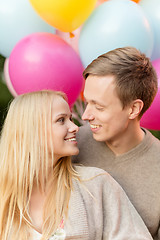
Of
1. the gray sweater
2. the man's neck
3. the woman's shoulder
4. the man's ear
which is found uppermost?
the man's ear

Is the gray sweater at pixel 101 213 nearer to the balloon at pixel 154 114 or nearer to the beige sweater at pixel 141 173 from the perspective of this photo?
the beige sweater at pixel 141 173

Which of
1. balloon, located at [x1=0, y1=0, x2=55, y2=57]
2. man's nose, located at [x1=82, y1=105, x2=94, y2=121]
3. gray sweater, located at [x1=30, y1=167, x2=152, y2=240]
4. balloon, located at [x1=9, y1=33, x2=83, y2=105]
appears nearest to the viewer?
gray sweater, located at [x1=30, y1=167, x2=152, y2=240]

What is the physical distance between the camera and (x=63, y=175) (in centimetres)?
184

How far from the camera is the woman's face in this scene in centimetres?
176

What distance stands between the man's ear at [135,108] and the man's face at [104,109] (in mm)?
19

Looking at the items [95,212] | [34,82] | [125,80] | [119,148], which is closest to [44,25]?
[34,82]

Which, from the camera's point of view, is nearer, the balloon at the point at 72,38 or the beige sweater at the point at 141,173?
the beige sweater at the point at 141,173

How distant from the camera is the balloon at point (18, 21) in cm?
215

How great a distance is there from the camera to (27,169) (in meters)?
1.79

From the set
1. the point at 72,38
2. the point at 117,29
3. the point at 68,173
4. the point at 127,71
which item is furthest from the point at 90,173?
the point at 72,38

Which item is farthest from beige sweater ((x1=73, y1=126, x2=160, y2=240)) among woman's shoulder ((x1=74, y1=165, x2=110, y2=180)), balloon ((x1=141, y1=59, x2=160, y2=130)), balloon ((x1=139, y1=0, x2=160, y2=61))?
balloon ((x1=139, y1=0, x2=160, y2=61))

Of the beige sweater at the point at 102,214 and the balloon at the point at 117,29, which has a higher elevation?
the balloon at the point at 117,29

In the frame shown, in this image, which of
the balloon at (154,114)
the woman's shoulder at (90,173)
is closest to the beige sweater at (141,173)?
the woman's shoulder at (90,173)

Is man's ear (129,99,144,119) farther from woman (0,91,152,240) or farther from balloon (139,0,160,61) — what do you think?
balloon (139,0,160,61)
